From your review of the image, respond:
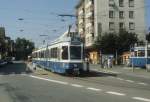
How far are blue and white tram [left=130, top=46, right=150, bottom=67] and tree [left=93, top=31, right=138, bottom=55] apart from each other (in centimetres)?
2598

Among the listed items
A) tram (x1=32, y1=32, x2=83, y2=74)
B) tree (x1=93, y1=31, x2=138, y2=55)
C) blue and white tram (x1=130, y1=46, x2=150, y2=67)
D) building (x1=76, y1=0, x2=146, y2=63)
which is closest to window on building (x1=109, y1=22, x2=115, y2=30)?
building (x1=76, y1=0, x2=146, y2=63)

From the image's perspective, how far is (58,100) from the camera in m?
16.6

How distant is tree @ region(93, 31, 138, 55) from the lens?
8456 cm

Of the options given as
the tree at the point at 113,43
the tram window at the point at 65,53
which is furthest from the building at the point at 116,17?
the tram window at the point at 65,53

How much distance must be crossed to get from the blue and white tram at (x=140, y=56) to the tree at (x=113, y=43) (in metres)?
26.0

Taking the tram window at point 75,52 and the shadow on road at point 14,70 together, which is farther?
the shadow on road at point 14,70

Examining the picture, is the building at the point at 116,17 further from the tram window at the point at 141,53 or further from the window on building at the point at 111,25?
the tram window at the point at 141,53

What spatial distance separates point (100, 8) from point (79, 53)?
220 feet

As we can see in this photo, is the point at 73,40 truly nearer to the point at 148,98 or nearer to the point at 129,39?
the point at 148,98

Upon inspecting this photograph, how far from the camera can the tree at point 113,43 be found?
84562 millimetres

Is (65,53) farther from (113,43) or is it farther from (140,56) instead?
(113,43)

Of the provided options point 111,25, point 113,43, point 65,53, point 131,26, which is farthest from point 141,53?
point 131,26

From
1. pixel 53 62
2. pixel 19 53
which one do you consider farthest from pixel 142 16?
pixel 19 53

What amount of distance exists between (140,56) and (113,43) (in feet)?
92.2
